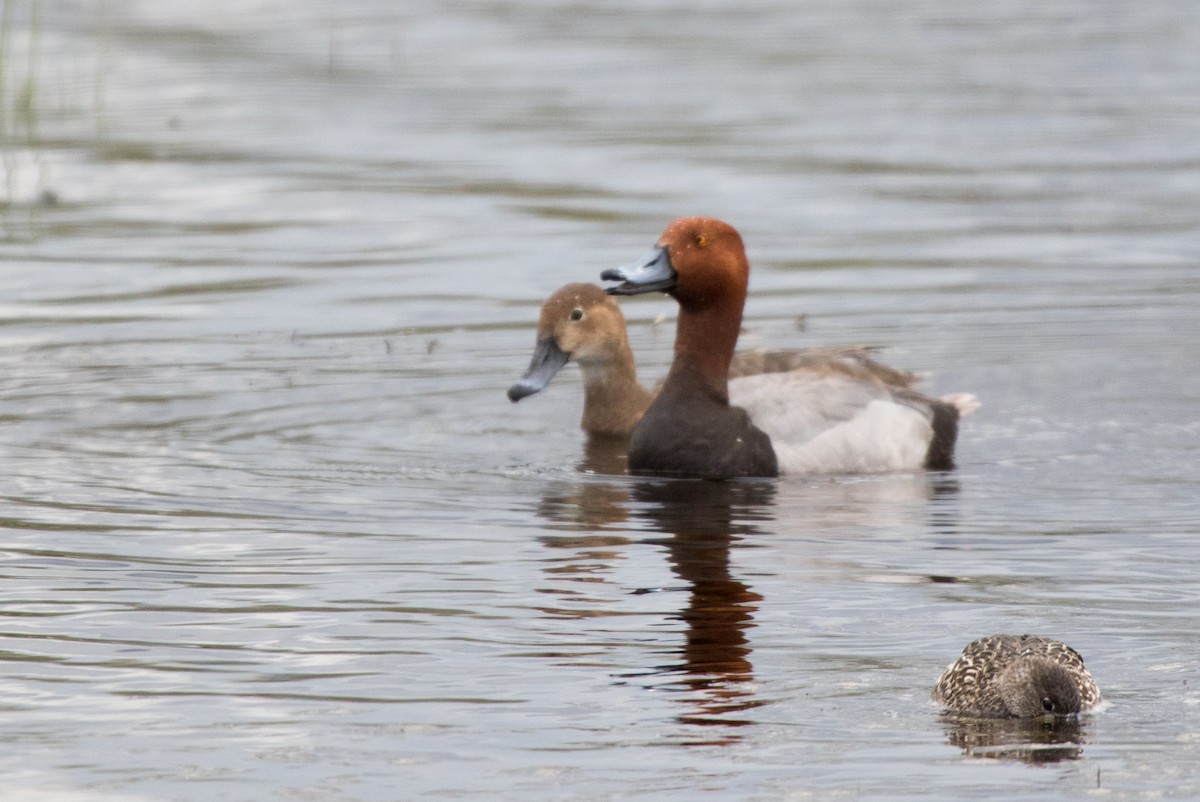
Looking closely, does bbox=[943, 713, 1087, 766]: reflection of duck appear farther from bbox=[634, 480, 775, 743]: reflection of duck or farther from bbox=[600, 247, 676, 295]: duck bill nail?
bbox=[600, 247, 676, 295]: duck bill nail

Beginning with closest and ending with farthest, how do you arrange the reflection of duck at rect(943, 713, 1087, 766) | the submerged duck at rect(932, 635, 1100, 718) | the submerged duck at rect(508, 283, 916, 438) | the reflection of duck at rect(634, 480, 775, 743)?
the reflection of duck at rect(943, 713, 1087, 766) < the submerged duck at rect(932, 635, 1100, 718) < the reflection of duck at rect(634, 480, 775, 743) < the submerged duck at rect(508, 283, 916, 438)

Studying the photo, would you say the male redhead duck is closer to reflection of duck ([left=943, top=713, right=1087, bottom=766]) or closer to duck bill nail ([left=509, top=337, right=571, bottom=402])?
duck bill nail ([left=509, top=337, right=571, bottom=402])

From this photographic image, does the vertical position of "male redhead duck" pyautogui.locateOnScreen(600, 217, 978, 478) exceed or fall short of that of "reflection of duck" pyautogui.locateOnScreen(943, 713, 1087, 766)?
it exceeds it

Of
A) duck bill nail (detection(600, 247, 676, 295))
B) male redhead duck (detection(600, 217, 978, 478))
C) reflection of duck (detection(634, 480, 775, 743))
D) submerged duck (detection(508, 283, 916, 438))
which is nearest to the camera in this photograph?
reflection of duck (detection(634, 480, 775, 743))

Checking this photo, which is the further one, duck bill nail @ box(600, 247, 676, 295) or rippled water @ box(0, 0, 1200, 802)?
duck bill nail @ box(600, 247, 676, 295)

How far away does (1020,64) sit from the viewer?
1008 inches

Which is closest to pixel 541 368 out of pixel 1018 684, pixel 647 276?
pixel 647 276

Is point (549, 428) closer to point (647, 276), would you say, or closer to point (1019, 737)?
point (647, 276)

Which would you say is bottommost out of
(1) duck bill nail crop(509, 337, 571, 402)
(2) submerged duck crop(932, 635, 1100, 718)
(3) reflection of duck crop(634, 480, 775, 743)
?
(3) reflection of duck crop(634, 480, 775, 743)

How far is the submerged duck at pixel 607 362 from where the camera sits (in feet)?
40.2

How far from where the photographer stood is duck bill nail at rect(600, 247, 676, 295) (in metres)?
11.5

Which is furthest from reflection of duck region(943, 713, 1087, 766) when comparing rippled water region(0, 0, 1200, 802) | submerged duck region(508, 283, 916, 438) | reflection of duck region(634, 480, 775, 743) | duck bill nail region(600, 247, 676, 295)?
submerged duck region(508, 283, 916, 438)

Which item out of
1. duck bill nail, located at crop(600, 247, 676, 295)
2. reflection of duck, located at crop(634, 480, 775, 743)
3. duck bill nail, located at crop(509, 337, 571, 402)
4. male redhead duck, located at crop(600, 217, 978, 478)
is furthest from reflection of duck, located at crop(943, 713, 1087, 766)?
duck bill nail, located at crop(509, 337, 571, 402)

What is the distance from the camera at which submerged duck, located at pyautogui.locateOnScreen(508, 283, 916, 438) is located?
12.3 m
